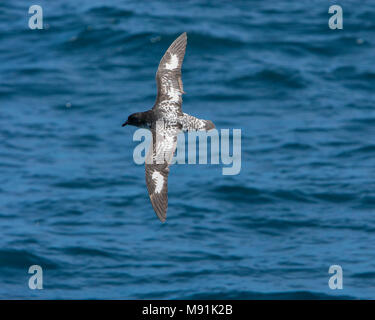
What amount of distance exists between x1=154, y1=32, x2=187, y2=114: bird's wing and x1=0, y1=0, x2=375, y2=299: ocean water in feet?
18.6

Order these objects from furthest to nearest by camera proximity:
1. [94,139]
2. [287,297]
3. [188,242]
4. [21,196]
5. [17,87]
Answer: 1. [17,87]
2. [94,139]
3. [21,196]
4. [188,242]
5. [287,297]

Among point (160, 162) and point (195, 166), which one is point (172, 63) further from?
point (195, 166)

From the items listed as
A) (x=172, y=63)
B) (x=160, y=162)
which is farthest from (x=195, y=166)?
(x=160, y=162)

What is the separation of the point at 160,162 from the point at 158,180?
1.05 ft

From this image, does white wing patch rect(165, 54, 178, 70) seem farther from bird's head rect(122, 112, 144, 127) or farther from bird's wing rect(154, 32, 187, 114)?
bird's head rect(122, 112, 144, 127)

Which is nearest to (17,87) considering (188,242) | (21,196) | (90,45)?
(90,45)

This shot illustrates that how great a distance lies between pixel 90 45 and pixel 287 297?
1227cm

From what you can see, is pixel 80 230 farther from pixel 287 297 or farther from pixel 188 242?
pixel 287 297

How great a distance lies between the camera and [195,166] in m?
23.6

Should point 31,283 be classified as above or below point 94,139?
below

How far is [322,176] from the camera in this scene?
22922mm

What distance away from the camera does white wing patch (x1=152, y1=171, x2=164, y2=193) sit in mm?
13799

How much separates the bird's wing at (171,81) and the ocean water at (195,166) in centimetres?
566

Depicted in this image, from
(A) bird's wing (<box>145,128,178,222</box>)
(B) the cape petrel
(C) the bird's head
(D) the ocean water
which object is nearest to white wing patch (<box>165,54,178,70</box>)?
(B) the cape petrel
